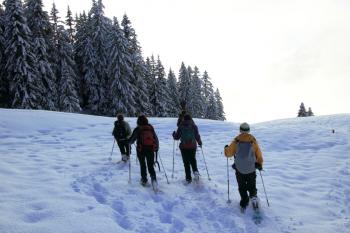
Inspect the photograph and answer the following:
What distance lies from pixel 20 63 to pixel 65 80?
7.42 meters

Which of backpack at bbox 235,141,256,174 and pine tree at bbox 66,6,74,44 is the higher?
pine tree at bbox 66,6,74,44

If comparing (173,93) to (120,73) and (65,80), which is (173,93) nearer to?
(120,73)

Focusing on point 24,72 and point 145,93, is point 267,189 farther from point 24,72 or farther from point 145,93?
point 145,93

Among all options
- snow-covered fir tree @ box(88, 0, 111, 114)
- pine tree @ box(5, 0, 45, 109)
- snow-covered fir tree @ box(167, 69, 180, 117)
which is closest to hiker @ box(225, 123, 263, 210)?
pine tree @ box(5, 0, 45, 109)

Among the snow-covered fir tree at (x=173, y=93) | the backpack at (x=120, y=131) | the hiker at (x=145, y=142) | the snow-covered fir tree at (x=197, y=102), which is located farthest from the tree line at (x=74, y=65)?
the hiker at (x=145, y=142)

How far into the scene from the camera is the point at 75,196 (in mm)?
8984

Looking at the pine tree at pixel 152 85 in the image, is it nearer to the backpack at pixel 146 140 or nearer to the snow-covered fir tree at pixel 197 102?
the snow-covered fir tree at pixel 197 102

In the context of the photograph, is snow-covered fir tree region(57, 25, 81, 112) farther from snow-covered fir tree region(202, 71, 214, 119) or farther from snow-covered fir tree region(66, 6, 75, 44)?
snow-covered fir tree region(202, 71, 214, 119)

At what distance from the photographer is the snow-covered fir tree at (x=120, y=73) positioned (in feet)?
141

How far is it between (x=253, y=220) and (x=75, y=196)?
4.61 m

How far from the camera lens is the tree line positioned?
36656 mm

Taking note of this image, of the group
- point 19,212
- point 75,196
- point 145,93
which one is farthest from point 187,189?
point 145,93

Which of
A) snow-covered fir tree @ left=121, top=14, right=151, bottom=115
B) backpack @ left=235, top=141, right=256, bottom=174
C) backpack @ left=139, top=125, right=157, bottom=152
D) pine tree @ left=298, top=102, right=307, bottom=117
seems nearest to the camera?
backpack @ left=235, top=141, right=256, bottom=174

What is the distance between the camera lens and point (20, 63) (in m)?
36.0
